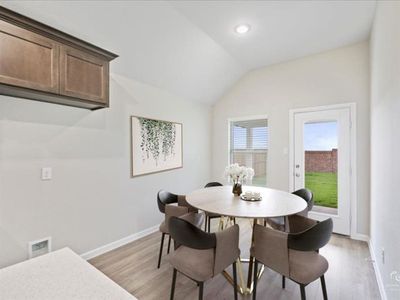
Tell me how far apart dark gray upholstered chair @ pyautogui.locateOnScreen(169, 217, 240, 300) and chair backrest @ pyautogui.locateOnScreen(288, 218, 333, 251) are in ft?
1.50

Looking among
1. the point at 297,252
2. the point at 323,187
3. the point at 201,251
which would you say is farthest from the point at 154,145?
the point at 323,187

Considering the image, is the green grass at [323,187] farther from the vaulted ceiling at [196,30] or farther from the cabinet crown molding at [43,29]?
the cabinet crown molding at [43,29]

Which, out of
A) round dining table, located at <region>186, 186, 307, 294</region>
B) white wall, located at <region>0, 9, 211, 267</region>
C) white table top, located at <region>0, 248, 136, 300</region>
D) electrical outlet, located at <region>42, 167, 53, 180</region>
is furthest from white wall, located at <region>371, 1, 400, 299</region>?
electrical outlet, located at <region>42, 167, 53, 180</region>

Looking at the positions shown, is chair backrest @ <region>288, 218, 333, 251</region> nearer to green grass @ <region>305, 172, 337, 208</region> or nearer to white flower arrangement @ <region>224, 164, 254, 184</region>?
white flower arrangement @ <region>224, 164, 254, 184</region>

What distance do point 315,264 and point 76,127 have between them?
2.77 m

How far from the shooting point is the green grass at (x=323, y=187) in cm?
337

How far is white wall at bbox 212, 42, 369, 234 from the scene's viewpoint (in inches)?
122

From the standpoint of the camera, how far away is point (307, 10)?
7.95 ft

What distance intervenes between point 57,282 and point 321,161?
373 centimetres

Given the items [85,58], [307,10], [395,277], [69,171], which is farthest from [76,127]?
[395,277]

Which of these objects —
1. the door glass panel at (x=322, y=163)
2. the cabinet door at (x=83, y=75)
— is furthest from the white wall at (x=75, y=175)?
the door glass panel at (x=322, y=163)

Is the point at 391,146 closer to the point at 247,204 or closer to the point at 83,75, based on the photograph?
the point at 247,204

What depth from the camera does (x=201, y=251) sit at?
5.47 ft

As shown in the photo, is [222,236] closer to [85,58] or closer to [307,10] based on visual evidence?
[85,58]
